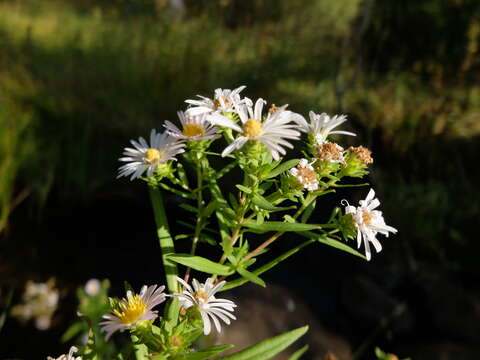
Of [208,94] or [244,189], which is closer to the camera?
[244,189]

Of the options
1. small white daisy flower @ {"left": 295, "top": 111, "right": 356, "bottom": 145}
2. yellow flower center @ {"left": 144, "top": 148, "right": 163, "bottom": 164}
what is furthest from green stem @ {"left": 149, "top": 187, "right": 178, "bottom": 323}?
small white daisy flower @ {"left": 295, "top": 111, "right": 356, "bottom": 145}

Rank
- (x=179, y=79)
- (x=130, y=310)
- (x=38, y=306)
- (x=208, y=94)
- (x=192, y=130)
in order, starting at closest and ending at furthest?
(x=130, y=310), (x=192, y=130), (x=38, y=306), (x=208, y=94), (x=179, y=79)

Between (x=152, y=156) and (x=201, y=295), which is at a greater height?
(x=152, y=156)

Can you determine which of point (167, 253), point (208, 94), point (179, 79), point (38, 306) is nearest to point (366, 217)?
point (167, 253)

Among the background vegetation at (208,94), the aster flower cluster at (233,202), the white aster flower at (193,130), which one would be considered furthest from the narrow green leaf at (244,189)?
the background vegetation at (208,94)

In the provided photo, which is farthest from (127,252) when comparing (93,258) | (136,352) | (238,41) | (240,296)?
(238,41)

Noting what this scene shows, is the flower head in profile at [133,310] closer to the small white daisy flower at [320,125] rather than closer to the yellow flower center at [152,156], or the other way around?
the yellow flower center at [152,156]

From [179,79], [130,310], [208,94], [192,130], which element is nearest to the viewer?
[130,310]

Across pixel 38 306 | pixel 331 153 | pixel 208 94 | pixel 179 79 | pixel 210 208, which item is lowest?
pixel 38 306

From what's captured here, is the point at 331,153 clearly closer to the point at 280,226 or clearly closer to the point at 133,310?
the point at 280,226
